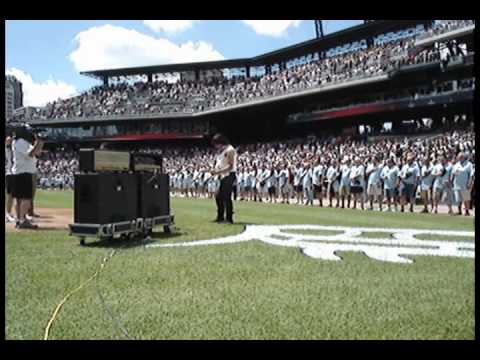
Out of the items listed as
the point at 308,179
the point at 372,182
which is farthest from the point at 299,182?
the point at 372,182

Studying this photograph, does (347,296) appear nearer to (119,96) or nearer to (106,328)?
(106,328)

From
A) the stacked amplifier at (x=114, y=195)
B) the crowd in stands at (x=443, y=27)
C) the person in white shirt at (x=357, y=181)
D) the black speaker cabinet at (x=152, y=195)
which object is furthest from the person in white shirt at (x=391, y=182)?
the crowd in stands at (x=443, y=27)

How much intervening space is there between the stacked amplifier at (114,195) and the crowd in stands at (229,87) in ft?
95.8

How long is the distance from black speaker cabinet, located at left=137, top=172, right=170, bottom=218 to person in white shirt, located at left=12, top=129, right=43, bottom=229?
2.37 metres

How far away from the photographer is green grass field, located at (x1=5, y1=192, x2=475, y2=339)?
4145mm

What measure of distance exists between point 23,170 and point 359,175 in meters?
13.4

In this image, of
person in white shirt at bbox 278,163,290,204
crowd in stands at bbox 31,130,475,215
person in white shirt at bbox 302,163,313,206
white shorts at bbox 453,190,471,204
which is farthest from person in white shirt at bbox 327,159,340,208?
white shorts at bbox 453,190,471,204

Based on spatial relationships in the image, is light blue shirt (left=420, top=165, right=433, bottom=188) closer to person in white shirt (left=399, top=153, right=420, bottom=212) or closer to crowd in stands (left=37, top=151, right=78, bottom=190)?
person in white shirt (left=399, top=153, right=420, bottom=212)

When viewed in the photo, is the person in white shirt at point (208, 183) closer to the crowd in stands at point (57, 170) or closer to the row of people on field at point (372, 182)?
the row of people on field at point (372, 182)

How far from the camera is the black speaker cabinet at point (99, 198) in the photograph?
8.29 meters

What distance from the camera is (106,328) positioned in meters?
4.18
